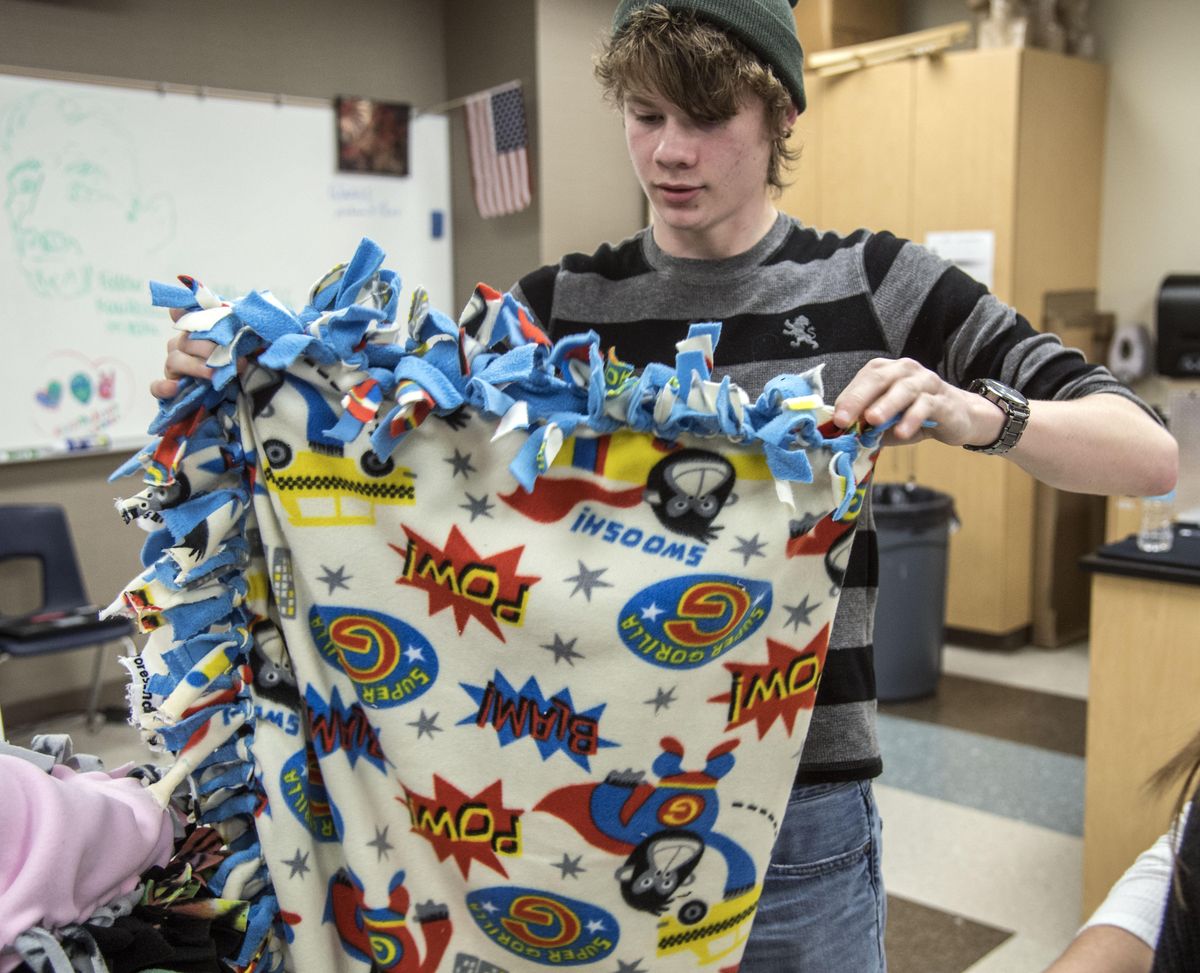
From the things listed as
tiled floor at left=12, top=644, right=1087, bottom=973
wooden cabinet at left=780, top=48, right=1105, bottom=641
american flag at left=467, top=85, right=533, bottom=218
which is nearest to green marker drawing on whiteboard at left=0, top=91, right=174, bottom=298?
american flag at left=467, top=85, right=533, bottom=218

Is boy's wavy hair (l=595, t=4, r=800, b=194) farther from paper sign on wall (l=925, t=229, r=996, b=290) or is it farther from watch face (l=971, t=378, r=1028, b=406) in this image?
paper sign on wall (l=925, t=229, r=996, b=290)

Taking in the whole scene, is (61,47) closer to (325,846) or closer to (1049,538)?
(325,846)

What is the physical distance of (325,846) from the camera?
110 cm

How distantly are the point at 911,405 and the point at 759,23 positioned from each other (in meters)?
0.47

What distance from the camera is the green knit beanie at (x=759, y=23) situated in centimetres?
122

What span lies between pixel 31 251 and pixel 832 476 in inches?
146

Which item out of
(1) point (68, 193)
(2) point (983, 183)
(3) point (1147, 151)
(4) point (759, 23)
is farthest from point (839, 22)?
(4) point (759, 23)

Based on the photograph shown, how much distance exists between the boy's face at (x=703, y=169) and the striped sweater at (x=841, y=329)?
0.03 m

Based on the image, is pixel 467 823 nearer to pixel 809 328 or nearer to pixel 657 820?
pixel 657 820

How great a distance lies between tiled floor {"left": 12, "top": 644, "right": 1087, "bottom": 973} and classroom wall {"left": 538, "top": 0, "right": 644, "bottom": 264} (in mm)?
2478

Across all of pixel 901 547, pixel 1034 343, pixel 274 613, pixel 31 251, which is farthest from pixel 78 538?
pixel 1034 343

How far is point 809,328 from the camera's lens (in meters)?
1.29

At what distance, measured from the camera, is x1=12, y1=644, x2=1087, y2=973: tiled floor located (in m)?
2.73

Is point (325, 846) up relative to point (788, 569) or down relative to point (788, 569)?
down
